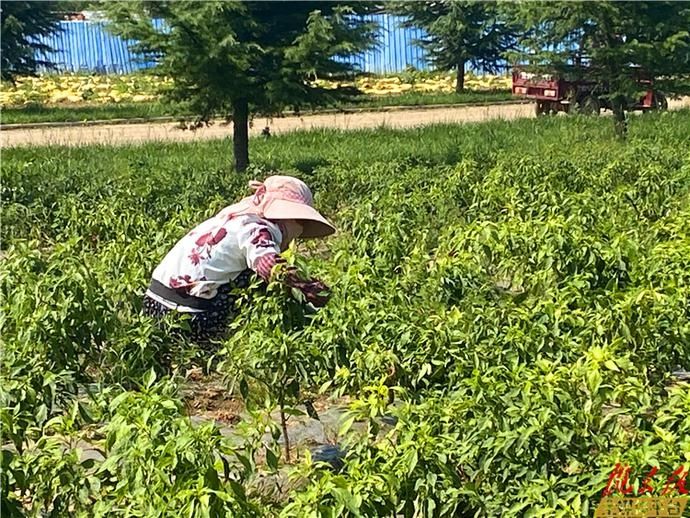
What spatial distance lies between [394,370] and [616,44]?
1086 cm

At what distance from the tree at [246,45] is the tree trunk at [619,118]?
3.70 metres

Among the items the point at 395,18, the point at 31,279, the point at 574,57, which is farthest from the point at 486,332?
the point at 395,18

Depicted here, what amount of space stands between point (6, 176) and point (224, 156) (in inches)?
143

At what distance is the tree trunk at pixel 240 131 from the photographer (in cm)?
1067

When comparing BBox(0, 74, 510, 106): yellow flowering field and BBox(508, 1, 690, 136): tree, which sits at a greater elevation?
BBox(508, 1, 690, 136): tree

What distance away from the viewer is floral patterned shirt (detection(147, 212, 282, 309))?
4.14 meters

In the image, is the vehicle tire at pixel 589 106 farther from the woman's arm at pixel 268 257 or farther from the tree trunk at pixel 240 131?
the woman's arm at pixel 268 257

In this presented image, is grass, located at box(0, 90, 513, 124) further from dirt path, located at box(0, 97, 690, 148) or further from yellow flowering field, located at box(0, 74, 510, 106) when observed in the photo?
yellow flowering field, located at box(0, 74, 510, 106)

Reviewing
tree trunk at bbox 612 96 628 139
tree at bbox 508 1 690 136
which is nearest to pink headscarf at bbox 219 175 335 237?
tree trunk at bbox 612 96 628 139

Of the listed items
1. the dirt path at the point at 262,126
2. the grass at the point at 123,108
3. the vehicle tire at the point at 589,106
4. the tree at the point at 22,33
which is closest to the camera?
the dirt path at the point at 262,126

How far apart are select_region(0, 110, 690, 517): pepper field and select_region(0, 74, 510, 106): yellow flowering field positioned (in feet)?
55.4

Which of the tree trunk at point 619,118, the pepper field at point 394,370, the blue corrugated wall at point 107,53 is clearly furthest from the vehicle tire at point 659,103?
the blue corrugated wall at point 107,53

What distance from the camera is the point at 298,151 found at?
12.1m

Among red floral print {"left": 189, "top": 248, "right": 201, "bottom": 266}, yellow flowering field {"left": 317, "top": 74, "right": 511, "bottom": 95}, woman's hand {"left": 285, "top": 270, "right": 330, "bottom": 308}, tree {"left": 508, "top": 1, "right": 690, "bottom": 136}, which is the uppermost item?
tree {"left": 508, "top": 1, "right": 690, "bottom": 136}
